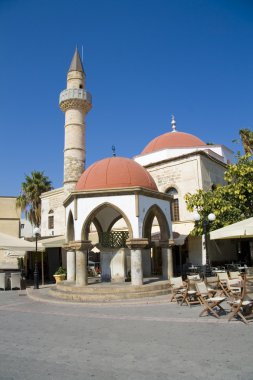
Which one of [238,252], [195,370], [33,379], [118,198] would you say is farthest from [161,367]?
[238,252]

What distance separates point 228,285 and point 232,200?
8473 mm

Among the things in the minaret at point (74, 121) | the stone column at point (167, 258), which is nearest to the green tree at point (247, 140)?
the minaret at point (74, 121)

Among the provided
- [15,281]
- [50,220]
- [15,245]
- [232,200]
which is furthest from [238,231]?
[50,220]

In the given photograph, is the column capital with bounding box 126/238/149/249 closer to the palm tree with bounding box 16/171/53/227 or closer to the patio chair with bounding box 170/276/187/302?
the patio chair with bounding box 170/276/187/302

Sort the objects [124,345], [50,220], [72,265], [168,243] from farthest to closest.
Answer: [50,220] → [72,265] → [168,243] → [124,345]

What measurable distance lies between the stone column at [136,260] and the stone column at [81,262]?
67.5 inches

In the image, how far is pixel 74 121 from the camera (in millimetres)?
21328

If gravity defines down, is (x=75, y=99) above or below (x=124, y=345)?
above

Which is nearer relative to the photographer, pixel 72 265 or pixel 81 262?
pixel 81 262

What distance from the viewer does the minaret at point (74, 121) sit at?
2059 cm

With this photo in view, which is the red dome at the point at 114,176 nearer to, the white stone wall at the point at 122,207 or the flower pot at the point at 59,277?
the white stone wall at the point at 122,207

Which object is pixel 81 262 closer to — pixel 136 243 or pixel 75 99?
pixel 136 243

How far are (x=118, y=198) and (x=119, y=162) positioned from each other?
1.91 metres

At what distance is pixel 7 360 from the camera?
16.0ft
